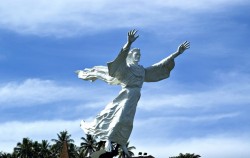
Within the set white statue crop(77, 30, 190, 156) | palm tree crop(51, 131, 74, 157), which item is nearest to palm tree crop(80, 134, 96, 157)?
palm tree crop(51, 131, 74, 157)

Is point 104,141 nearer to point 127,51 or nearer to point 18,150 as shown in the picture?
point 127,51

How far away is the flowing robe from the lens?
17.7 m

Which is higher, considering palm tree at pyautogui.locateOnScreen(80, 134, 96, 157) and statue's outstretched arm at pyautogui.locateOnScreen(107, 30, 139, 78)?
palm tree at pyautogui.locateOnScreen(80, 134, 96, 157)

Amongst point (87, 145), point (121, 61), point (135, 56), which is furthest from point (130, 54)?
point (87, 145)

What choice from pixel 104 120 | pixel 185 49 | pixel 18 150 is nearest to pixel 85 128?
pixel 104 120

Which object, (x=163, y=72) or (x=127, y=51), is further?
(x=163, y=72)

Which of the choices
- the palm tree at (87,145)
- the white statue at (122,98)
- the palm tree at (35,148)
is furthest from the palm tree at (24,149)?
the white statue at (122,98)

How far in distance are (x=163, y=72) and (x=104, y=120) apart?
2.51m

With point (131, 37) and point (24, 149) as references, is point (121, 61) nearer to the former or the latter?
point (131, 37)

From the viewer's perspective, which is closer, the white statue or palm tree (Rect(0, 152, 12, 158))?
the white statue

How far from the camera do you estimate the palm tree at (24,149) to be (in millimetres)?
45375

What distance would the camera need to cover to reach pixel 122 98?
18.0 meters

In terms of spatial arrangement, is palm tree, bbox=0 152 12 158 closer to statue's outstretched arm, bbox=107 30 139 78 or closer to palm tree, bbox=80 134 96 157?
palm tree, bbox=80 134 96 157

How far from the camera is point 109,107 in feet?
59.6
